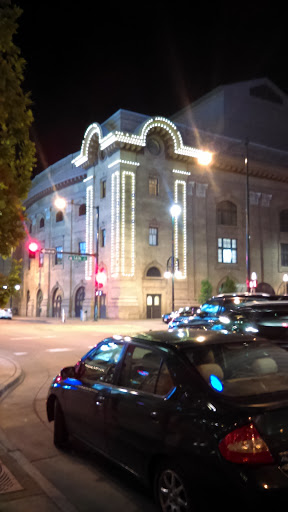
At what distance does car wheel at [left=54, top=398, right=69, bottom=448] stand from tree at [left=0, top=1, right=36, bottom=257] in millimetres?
2956

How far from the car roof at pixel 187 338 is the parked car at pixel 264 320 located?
581 centimetres

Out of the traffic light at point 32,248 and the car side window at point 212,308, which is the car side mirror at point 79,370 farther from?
the traffic light at point 32,248

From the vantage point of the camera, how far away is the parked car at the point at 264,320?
1040 centimetres

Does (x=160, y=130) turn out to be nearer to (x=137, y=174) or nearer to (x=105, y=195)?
(x=137, y=174)

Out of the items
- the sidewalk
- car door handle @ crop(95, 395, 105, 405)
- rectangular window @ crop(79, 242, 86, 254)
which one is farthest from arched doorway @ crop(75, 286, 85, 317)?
car door handle @ crop(95, 395, 105, 405)

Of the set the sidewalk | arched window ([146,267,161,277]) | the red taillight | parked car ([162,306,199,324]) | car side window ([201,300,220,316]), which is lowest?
the sidewalk

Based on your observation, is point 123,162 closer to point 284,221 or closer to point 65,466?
point 284,221

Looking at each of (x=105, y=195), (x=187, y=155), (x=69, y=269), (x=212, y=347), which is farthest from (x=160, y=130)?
(x=212, y=347)

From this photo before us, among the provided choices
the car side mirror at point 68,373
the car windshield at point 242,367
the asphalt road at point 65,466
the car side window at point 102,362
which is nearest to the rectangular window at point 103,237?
the asphalt road at point 65,466

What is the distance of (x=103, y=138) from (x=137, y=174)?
4.62 metres

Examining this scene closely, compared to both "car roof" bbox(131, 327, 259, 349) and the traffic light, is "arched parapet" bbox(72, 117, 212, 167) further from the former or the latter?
"car roof" bbox(131, 327, 259, 349)

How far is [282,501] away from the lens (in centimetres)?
299

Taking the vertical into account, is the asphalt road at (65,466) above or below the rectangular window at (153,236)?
below

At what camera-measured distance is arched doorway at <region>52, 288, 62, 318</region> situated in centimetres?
5103
